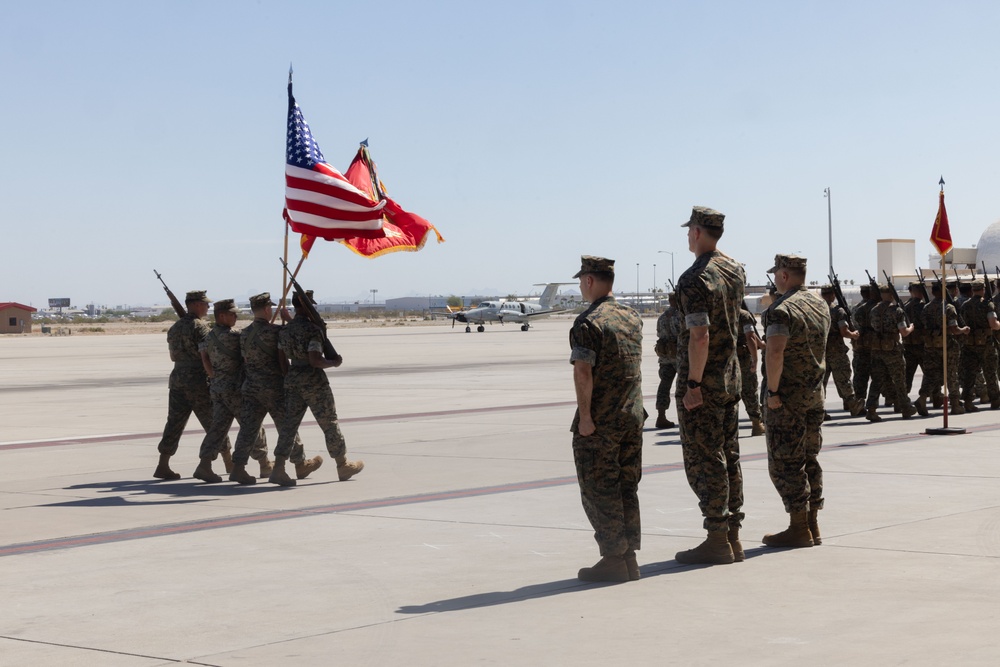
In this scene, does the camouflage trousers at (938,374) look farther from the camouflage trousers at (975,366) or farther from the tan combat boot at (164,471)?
the tan combat boot at (164,471)

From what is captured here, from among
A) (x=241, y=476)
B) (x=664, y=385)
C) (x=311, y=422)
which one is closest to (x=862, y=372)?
(x=664, y=385)

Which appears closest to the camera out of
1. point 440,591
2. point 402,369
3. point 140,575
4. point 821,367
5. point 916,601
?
point 916,601

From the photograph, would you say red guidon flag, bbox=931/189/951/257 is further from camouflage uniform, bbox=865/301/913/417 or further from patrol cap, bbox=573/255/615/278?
patrol cap, bbox=573/255/615/278

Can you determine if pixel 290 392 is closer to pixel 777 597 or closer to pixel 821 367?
pixel 821 367

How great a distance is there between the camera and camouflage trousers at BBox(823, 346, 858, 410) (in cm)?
1706

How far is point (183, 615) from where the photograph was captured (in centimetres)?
652

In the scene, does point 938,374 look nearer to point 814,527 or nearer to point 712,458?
point 814,527

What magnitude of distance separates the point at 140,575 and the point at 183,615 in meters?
1.18

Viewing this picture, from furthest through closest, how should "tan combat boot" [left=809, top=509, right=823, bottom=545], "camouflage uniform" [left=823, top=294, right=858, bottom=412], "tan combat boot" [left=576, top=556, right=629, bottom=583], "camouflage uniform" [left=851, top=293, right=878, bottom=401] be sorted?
"camouflage uniform" [left=851, top=293, right=878, bottom=401]
"camouflage uniform" [left=823, top=294, right=858, bottom=412]
"tan combat boot" [left=809, top=509, right=823, bottom=545]
"tan combat boot" [left=576, top=556, right=629, bottom=583]

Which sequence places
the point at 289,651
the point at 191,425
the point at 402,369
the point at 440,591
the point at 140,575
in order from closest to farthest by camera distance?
the point at 289,651 < the point at 440,591 < the point at 140,575 < the point at 191,425 < the point at 402,369

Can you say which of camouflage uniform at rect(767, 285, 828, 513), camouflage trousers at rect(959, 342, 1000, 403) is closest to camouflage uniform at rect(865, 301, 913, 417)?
camouflage trousers at rect(959, 342, 1000, 403)

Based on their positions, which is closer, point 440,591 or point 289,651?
point 289,651

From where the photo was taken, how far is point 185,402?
12.6 metres

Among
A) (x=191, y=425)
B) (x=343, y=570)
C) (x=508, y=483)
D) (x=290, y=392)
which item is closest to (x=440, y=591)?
(x=343, y=570)
